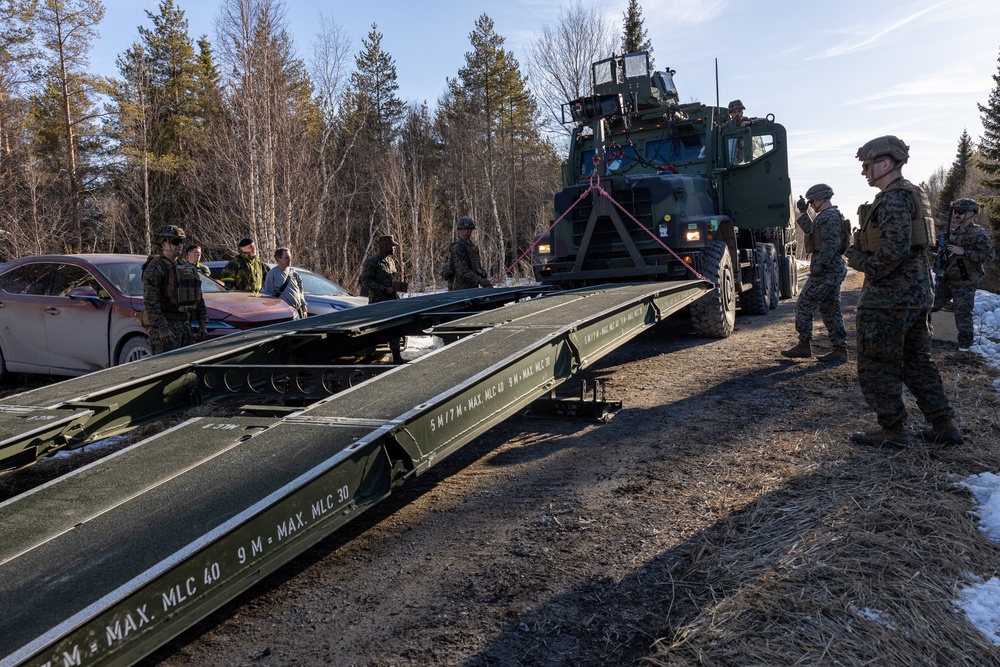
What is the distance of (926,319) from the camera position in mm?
4191

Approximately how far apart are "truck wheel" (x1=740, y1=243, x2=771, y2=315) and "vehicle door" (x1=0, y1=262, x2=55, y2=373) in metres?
9.65

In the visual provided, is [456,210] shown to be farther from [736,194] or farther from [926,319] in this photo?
[926,319]

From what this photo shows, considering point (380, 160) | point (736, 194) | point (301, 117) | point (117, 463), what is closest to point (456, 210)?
point (380, 160)

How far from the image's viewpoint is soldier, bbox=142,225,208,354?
5820mm

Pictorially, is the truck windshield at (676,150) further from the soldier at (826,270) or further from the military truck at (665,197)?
the soldier at (826,270)

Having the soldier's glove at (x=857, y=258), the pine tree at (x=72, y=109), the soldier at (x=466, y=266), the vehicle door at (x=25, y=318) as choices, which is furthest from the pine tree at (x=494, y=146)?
the soldier's glove at (x=857, y=258)

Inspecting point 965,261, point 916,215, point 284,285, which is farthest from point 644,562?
point 965,261

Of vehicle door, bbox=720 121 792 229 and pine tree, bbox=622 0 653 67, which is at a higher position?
pine tree, bbox=622 0 653 67

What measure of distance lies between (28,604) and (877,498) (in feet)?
11.4

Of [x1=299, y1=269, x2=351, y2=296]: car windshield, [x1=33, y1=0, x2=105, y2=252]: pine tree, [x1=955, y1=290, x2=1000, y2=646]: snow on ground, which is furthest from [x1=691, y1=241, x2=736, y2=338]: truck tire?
[x1=33, y1=0, x2=105, y2=252]: pine tree

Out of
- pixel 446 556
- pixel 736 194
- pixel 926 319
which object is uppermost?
pixel 736 194

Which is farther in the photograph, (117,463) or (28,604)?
(117,463)

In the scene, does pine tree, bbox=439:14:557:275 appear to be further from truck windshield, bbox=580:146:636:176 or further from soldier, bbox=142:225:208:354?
soldier, bbox=142:225:208:354

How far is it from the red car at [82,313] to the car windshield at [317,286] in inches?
92.2
